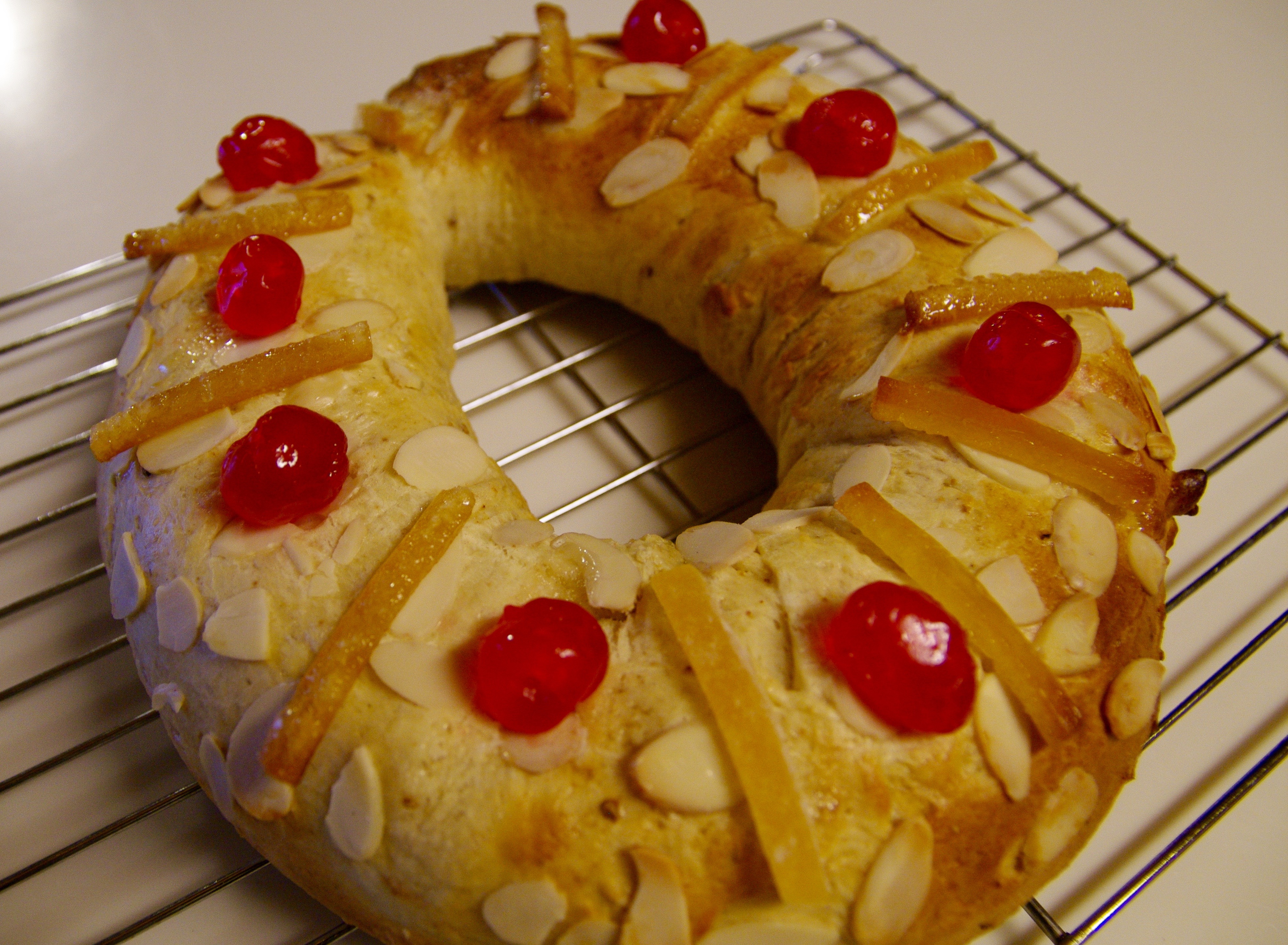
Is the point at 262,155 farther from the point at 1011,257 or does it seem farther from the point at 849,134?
the point at 1011,257

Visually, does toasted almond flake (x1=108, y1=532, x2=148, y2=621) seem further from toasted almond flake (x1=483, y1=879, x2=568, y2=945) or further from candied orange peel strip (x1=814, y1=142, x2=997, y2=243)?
candied orange peel strip (x1=814, y1=142, x2=997, y2=243)

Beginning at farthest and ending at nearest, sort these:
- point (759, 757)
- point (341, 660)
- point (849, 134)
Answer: point (849, 134), point (341, 660), point (759, 757)

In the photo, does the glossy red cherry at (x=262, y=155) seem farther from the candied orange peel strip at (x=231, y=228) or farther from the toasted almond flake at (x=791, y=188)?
the toasted almond flake at (x=791, y=188)

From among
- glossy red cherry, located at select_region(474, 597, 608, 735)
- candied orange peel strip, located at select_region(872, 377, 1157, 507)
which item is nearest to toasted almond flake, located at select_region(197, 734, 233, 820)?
glossy red cherry, located at select_region(474, 597, 608, 735)

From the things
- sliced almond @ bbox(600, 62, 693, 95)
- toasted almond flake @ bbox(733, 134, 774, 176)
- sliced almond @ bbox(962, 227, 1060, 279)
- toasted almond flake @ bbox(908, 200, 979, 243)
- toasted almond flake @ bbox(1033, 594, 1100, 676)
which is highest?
sliced almond @ bbox(600, 62, 693, 95)

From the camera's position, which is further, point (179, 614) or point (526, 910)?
point (179, 614)

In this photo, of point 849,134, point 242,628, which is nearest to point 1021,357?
point 849,134

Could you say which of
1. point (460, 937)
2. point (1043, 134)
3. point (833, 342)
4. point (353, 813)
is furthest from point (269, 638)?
point (1043, 134)
